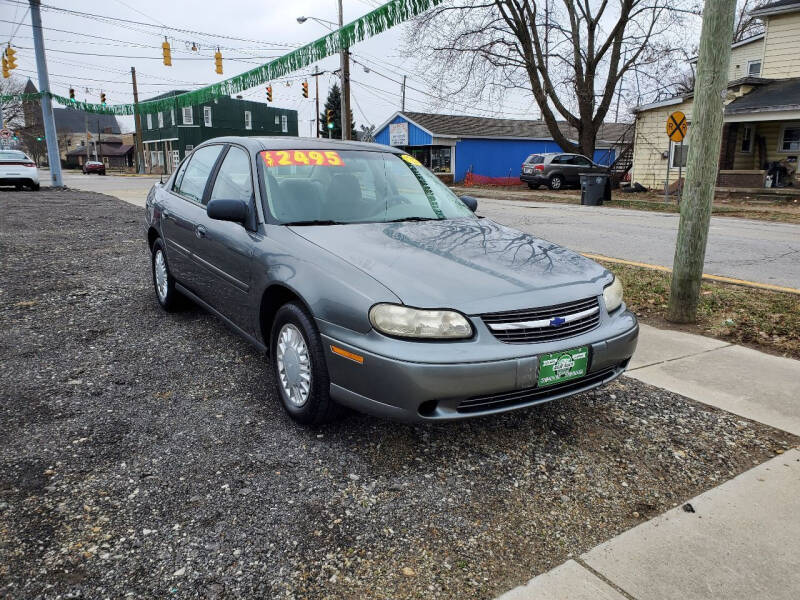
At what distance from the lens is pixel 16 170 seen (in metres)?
20.2

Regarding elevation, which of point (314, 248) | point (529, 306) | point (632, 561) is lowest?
point (632, 561)

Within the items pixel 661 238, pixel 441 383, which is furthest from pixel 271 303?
pixel 661 238

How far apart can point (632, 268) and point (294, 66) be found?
28.1ft

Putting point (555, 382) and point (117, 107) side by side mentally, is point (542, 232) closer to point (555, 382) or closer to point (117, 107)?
point (555, 382)

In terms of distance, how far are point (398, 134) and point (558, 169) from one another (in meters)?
14.9

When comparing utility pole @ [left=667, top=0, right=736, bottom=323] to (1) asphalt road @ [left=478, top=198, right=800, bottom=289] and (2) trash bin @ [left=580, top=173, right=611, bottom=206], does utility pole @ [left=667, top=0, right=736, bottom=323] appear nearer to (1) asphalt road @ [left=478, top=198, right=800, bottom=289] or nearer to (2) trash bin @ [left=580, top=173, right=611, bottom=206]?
(1) asphalt road @ [left=478, top=198, right=800, bottom=289]

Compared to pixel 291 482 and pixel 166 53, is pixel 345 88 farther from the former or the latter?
pixel 291 482

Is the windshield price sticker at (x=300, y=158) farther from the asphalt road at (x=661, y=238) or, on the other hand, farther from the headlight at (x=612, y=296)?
the asphalt road at (x=661, y=238)

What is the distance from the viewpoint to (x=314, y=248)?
3201 millimetres

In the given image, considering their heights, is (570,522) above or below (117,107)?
below

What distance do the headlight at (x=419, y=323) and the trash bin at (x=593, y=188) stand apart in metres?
17.5

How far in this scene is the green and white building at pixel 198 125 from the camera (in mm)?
55031

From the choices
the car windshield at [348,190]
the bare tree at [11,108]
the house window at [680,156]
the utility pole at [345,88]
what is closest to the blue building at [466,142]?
the utility pole at [345,88]

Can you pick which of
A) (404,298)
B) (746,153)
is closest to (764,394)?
(404,298)
